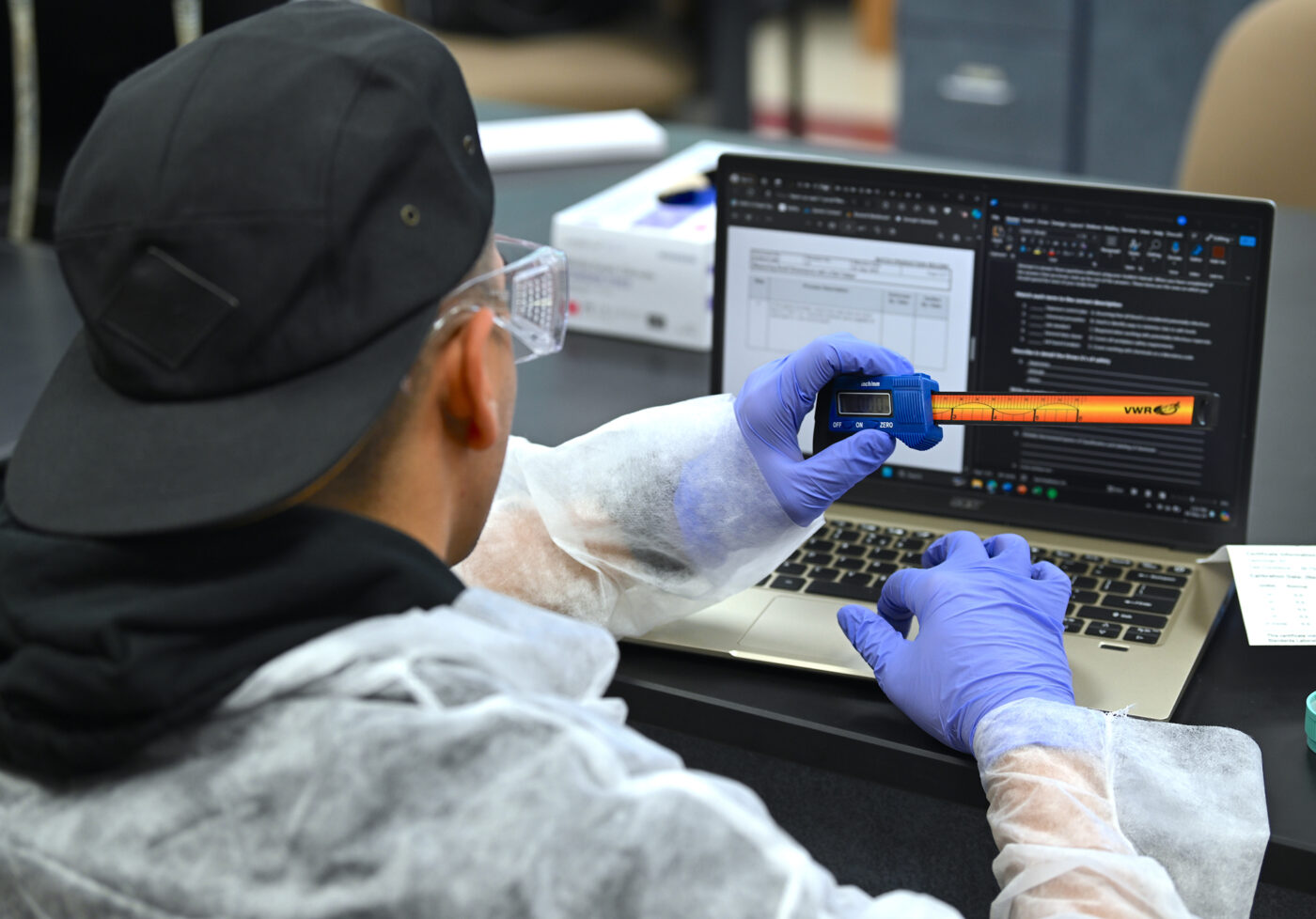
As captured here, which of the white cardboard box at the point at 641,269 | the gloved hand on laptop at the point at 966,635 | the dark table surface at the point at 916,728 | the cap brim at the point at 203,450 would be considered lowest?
the dark table surface at the point at 916,728

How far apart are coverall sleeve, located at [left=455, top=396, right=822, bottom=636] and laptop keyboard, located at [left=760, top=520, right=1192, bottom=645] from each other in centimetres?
8

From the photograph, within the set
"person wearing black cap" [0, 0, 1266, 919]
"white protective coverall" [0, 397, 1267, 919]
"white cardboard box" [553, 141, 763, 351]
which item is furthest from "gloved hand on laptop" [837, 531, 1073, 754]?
"white cardboard box" [553, 141, 763, 351]

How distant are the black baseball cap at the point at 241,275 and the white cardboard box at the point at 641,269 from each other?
2.50ft

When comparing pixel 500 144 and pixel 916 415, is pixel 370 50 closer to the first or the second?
pixel 916 415

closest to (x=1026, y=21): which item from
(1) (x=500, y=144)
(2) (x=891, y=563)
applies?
(1) (x=500, y=144)

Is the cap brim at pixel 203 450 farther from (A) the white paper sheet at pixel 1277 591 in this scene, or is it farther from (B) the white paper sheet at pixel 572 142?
(B) the white paper sheet at pixel 572 142

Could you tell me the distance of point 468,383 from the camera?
66cm

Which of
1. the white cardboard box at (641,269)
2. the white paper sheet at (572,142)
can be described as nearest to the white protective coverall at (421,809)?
the white cardboard box at (641,269)

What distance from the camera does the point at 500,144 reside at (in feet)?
6.17

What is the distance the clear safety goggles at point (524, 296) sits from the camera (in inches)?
26.9

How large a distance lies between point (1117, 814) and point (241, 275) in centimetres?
55

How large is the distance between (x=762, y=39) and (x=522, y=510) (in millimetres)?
4234

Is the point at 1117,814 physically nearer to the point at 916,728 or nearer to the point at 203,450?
the point at 916,728

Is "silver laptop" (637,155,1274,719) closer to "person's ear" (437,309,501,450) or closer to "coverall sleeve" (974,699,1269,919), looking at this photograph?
"coverall sleeve" (974,699,1269,919)
